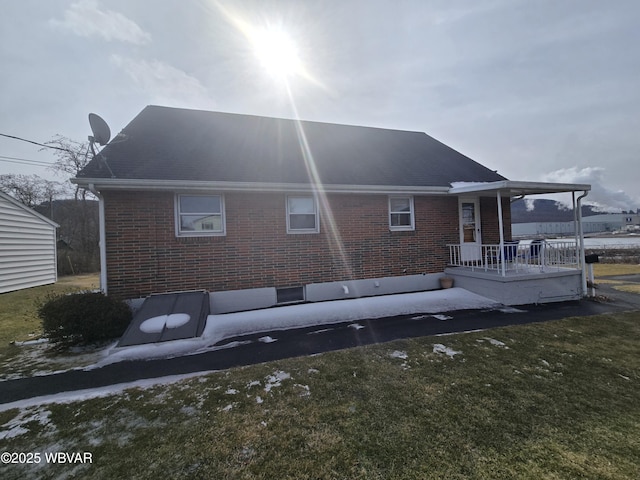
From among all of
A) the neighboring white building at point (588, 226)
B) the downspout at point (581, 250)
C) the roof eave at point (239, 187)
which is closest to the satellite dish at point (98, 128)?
the roof eave at point (239, 187)

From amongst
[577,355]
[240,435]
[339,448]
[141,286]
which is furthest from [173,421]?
[577,355]

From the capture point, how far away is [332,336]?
19.8ft

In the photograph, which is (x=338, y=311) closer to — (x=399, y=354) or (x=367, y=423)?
(x=399, y=354)

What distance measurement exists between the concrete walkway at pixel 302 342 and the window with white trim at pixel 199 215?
3.10 m

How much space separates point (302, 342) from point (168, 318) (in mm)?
2893

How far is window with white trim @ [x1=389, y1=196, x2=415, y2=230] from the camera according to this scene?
9570mm

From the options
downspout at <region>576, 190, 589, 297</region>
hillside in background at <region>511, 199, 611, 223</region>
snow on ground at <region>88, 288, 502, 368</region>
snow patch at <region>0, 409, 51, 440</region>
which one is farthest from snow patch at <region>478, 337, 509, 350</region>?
hillside in background at <region>511, 199, 611, 223</region>

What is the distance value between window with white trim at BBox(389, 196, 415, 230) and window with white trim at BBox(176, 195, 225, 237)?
17.2 ft

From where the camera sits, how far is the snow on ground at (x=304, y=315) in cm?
537

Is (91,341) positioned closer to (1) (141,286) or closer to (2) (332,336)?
(1) (141,286)

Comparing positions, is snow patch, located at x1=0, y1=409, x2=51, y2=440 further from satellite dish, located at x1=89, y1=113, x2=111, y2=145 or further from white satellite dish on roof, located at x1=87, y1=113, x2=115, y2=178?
satellite dish, located at x1=89, y1=113, x2=111, y2=145

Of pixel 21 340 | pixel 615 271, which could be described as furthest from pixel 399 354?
pixel 615 271

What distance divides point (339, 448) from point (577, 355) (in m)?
4.65

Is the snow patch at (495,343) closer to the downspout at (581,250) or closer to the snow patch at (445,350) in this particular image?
the snow patch at (445,350)
